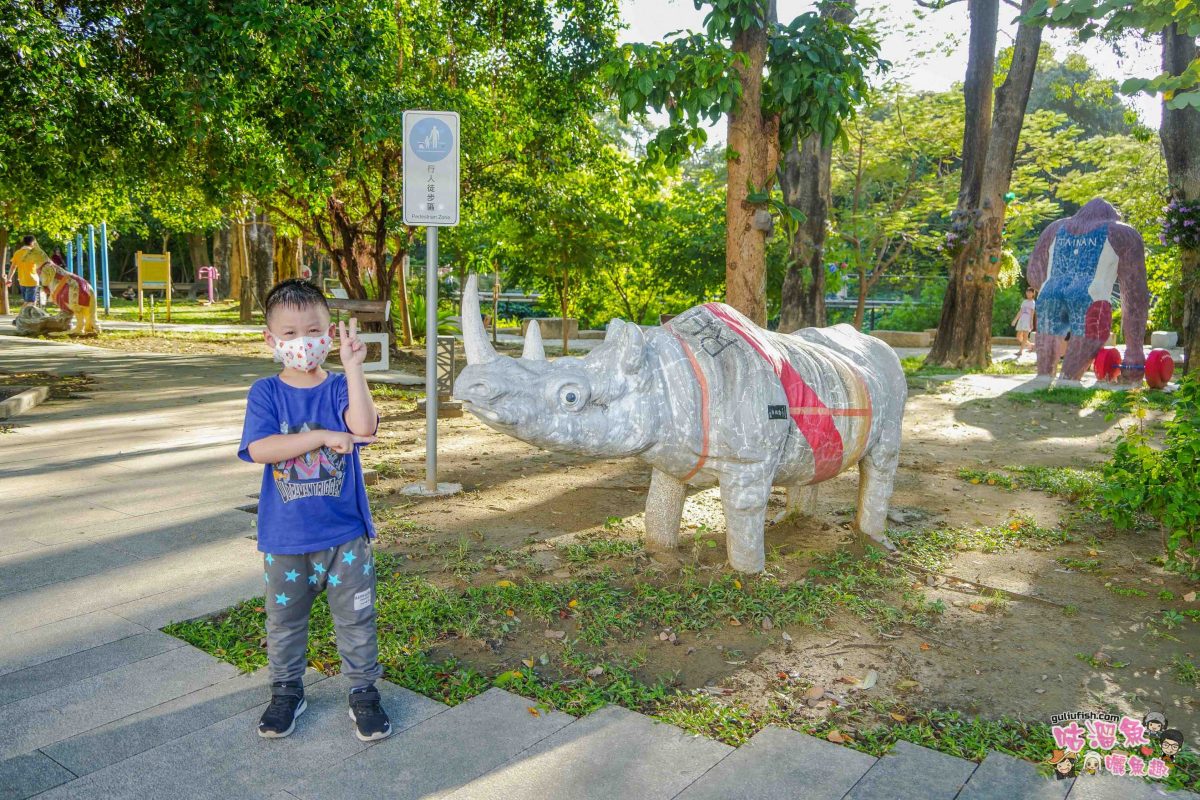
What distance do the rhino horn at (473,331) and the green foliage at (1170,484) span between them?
147 inches

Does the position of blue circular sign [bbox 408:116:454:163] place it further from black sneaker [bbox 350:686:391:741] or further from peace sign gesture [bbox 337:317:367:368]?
black sneaker [bbox 350:686:391:741]

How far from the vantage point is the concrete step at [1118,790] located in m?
2.60

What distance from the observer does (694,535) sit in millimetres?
5297

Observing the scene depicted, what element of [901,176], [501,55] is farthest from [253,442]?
[901,176]

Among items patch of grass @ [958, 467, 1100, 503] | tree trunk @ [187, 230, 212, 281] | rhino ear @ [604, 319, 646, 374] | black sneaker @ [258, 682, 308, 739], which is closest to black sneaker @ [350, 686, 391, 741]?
black sneaker @ [258, 682, 308, 739]

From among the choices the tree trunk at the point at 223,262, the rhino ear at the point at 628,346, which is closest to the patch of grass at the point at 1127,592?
the rhino ear at the point at 628,346

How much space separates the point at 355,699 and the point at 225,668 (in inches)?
29.6

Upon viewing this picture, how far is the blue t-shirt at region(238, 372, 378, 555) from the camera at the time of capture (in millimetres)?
2861

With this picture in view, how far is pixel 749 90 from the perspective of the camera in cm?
632

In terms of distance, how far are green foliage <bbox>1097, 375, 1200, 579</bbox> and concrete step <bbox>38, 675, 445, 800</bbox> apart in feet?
13.3

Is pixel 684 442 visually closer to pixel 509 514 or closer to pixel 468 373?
pixel 468 373

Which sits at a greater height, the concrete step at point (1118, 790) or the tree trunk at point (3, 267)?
the tree trunk at point (3, 267)

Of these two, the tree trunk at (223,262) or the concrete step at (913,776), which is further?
the tree trunk at (223,262)

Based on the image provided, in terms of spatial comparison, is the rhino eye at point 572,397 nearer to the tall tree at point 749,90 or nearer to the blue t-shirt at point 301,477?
the blue t-shirt at point 301,477
